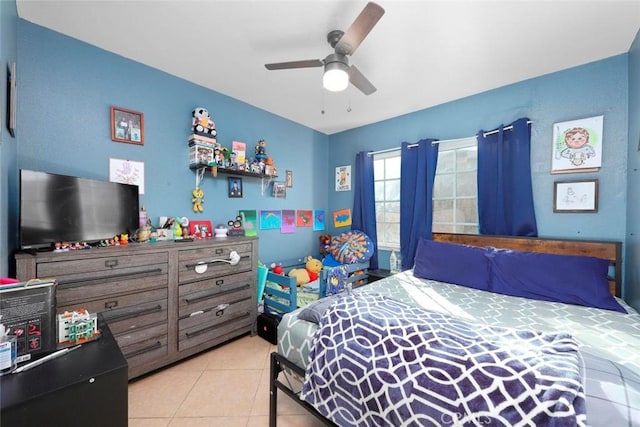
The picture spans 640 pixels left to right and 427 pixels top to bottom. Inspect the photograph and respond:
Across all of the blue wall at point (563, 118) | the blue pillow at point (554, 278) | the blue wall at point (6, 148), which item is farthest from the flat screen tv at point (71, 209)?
the blue wall at point (563, 118)

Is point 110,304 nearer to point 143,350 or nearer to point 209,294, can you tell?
point 143,350

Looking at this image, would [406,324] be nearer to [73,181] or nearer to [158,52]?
[73,181]

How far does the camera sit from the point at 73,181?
1.62m

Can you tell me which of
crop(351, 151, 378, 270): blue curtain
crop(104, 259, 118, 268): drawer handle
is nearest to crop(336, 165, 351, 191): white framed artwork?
crop(351, 151, 378, 270): blue curtain

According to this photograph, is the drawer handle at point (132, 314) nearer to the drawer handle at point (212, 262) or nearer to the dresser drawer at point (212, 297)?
the dresser drawer at point (212, 297)

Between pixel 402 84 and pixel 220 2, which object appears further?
pixel 402 84

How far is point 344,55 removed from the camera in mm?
1582

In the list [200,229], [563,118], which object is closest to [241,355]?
[200,229]

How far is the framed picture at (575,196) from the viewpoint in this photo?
6.59ft

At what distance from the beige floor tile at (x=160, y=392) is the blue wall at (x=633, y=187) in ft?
10.1

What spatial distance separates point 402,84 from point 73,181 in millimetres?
2718

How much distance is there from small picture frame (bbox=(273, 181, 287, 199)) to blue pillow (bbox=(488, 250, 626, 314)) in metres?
2.36

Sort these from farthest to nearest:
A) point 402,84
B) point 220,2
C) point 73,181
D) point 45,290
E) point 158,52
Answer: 1. point 402,84
2. point 158,52
3. point 73,181
4. point 220,2
5. point 45,290

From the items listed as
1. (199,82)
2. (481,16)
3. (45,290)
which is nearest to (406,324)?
(45,290)
